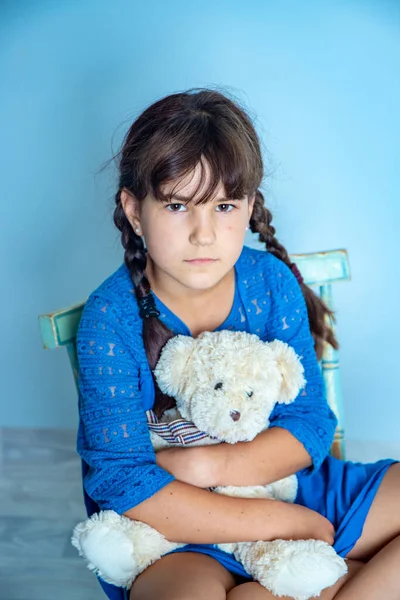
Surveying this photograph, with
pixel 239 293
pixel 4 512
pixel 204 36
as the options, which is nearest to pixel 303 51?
pixel 204 36

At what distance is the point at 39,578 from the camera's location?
4.88 ft

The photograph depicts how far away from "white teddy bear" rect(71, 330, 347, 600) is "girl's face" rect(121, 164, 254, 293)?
0.31 ft

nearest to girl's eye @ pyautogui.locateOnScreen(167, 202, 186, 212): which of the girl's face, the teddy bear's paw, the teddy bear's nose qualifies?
the girl's face

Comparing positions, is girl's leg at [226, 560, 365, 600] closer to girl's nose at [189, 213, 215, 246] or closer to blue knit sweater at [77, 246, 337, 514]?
blue knit sweater at [77, 246, 337, 514]

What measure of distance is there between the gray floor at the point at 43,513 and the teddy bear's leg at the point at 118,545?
56 centimetres

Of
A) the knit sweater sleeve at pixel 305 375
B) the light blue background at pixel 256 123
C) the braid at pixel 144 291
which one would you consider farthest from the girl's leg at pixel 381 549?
the light blue background at pixel 256 123

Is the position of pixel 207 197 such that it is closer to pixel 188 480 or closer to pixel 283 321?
pixel 283 321

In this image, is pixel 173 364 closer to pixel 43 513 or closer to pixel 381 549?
pixel 381 549

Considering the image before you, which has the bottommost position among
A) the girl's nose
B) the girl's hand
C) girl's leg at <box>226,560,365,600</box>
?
girl's leg at <box>226,560,365,600</box>

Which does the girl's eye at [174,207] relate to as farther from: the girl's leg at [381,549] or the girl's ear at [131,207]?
the girl's leg at [381,549]

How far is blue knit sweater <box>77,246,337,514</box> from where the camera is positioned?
38.2 inches

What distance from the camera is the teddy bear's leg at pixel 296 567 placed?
0.89 metres

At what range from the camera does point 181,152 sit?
994 millimetres

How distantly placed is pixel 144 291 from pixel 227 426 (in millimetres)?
267
